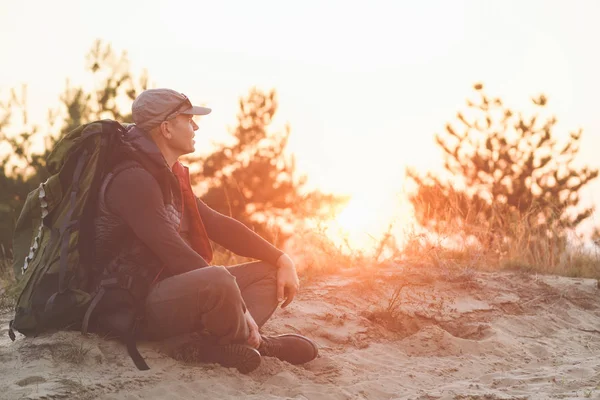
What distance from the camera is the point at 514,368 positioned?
17.1ft

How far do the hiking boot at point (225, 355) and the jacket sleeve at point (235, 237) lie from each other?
2.34 feet

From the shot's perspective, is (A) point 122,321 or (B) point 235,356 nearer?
(A) point 122,321

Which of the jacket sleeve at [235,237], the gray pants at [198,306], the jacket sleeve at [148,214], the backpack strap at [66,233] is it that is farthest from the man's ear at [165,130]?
the gray pants at [198,306]

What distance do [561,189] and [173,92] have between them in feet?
50.7

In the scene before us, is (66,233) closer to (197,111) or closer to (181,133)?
(181,133)

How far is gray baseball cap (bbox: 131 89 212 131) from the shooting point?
13.7ft

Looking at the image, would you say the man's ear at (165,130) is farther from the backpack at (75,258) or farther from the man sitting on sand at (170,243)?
the backpack at (75,258)

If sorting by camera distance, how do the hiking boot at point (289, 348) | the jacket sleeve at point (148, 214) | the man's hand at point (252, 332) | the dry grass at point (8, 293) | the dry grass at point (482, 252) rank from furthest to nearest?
1. the dry grass at point (482, 252)
2. the hiking boot at point (289, 348)
3. the dry grass at point (8, 293)
4. the man's hand at point (252, 332)
5. the jacket sleeve at point (148, 214)

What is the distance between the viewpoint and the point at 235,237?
15.5 feet

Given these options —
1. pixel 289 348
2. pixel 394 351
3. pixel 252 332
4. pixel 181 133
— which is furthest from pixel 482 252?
pixel 181 133

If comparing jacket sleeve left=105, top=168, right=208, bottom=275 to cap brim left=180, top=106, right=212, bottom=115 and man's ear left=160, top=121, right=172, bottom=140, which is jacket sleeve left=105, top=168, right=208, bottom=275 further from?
cap brim left=180, top=106, right=212, bottom=115

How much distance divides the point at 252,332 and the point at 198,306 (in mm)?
425

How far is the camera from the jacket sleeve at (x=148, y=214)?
12.6 ft

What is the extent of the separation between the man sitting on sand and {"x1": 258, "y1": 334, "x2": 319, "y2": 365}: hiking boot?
0.05 feet
